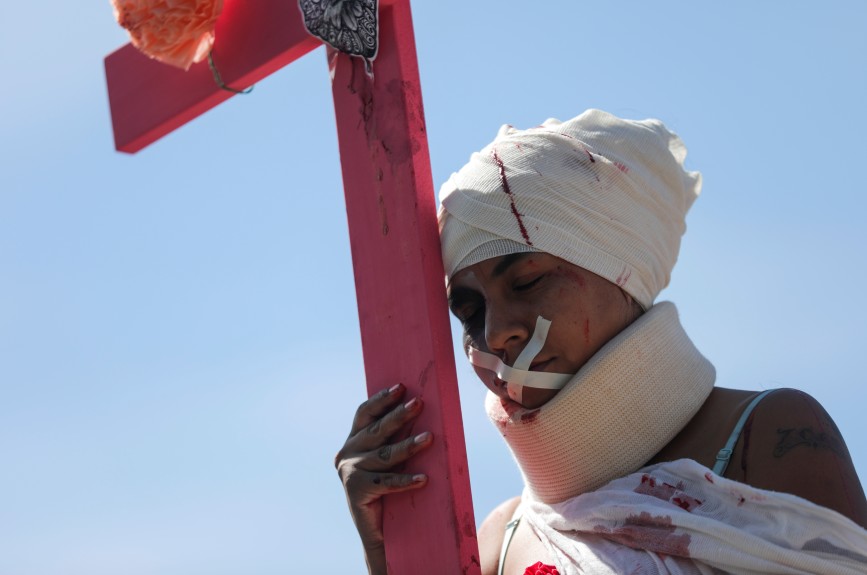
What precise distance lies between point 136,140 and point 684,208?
4.15 feet

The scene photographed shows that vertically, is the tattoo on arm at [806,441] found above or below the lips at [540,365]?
below

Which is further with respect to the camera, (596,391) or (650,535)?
(596,391)

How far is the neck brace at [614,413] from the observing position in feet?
8.36

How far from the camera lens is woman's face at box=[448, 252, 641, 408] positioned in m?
2.56

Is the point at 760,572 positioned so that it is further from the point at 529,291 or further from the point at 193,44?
the point at 193,44

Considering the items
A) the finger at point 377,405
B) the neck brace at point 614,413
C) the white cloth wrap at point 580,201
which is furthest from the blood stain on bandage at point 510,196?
the finger at point 377,405

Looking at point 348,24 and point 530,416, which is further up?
point 348,24

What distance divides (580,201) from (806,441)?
646 millimetres

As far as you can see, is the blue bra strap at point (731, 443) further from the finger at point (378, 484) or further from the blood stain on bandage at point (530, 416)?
the finger at point (378, 484)

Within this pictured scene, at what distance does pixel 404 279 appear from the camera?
→ 2.56 metres

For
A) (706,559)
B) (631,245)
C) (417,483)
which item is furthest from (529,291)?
(706,559)

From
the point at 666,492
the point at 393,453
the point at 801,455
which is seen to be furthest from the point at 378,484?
the point at 801,455

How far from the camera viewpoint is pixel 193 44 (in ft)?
9.53

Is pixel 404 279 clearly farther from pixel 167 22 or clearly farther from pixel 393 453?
pixel 167 22
